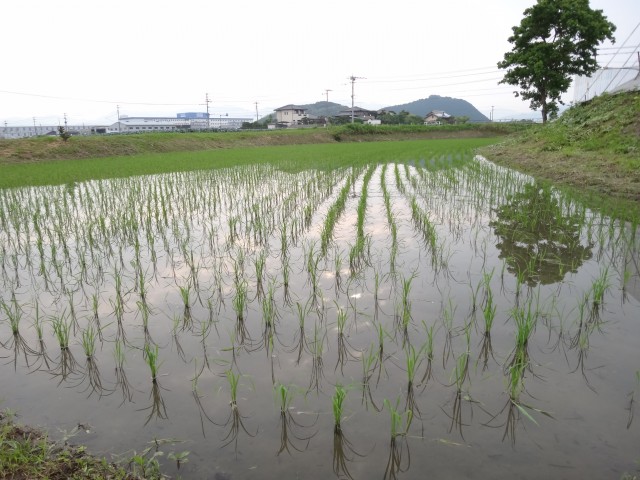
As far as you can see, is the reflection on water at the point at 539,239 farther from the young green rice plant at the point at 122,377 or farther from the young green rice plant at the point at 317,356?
the young green rice plant at the point at 122,377

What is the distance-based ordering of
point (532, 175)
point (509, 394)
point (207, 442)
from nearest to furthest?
1. point (207, 442)
2. point (509, 394)
3. point (532, 175)

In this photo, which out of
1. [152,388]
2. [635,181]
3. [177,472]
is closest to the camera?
[177,472]

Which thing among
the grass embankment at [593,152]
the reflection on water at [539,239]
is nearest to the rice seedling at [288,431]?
the reflection on water at [539,239]

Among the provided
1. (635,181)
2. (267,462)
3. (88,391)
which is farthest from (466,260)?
(635,181)

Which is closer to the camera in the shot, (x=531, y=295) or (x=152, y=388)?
(x=152, y=388)

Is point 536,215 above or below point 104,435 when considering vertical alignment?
above

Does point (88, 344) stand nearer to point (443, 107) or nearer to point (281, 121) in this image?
point (281, 121)

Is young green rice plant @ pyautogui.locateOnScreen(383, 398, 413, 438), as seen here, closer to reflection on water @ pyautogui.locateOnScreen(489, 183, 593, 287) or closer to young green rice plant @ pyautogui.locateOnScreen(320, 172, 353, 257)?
reflection on water @ pyautogui.locateOnScreen(489, 183, 593, 287)

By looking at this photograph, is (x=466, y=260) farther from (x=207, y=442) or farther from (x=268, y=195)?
(x=268, y=195)

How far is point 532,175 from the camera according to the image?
10.9 metres

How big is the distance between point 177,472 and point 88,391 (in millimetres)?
886

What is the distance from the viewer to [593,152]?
10.7 meters

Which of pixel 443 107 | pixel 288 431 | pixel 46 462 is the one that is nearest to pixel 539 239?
pixel 288 431

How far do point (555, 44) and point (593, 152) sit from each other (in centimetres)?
1625
